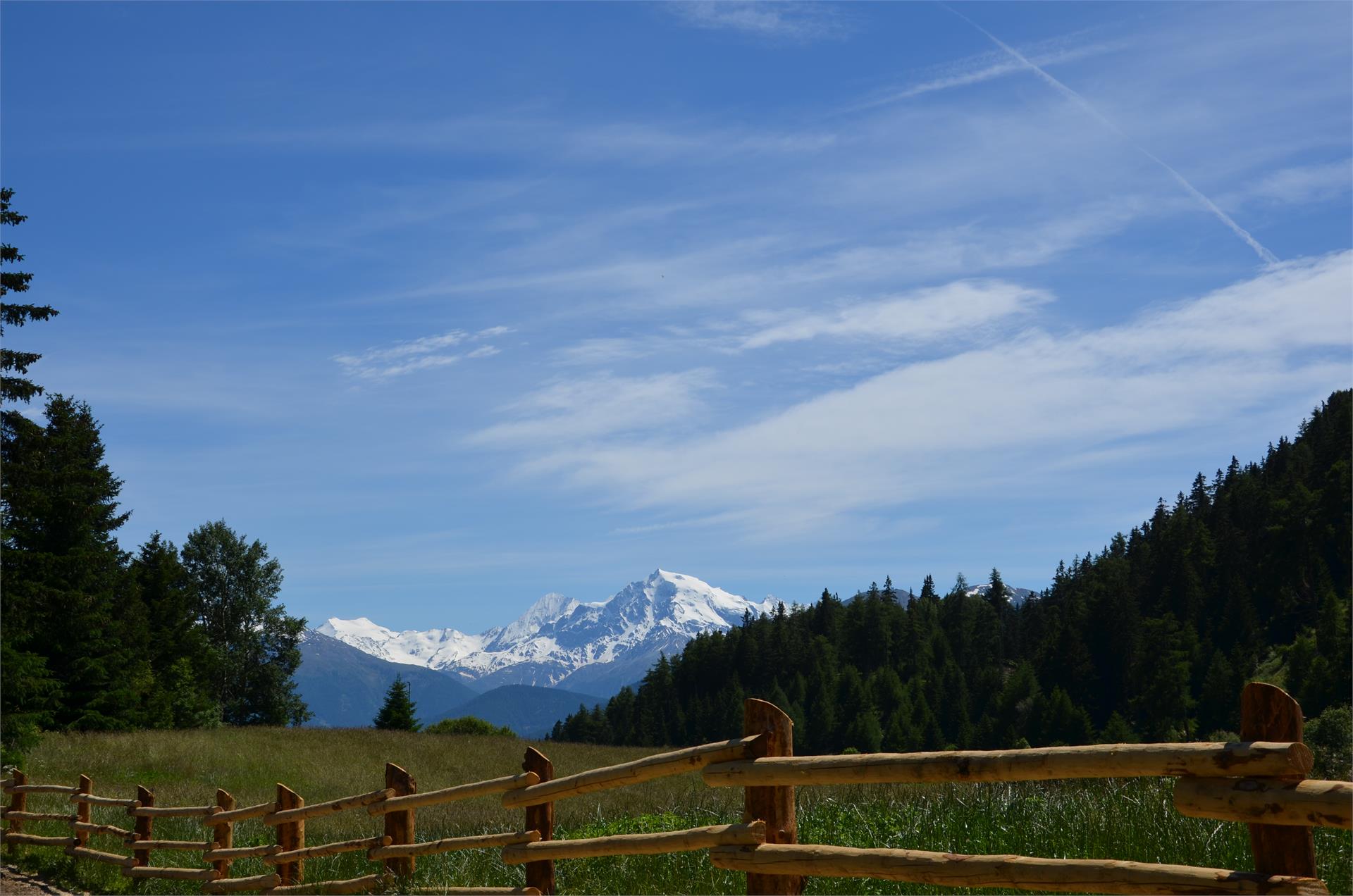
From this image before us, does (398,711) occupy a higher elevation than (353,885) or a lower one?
lower

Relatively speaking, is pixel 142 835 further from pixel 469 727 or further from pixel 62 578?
pixel 469 727

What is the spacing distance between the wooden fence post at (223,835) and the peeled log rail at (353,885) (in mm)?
2655

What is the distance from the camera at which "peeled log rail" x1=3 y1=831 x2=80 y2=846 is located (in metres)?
15.9

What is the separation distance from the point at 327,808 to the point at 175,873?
3848mm

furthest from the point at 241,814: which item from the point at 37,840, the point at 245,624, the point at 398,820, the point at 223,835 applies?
the point at 245,624

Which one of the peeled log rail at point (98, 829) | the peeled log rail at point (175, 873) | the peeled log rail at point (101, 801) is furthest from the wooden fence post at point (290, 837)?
the peeled log rail at point (98, 829)

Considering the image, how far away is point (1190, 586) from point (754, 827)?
132396 mm

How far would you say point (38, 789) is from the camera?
667 inches

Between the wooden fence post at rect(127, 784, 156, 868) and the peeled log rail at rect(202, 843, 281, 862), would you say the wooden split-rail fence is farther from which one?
the wooden fence post at rect(127, 784, 156, 868)

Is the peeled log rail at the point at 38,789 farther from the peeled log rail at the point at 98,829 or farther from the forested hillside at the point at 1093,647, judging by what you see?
the forested hillside at the point at 1093,647

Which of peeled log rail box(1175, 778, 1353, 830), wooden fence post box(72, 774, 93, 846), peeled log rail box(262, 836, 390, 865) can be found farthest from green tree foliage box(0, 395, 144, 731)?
peeled log rail box(1175, 778, 1353, 830)

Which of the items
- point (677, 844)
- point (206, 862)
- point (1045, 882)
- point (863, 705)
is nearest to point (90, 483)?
point (206, 862)

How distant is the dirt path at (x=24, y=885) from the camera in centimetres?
1291

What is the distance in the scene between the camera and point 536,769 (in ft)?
30.2
